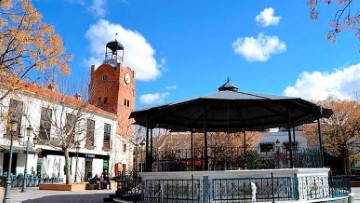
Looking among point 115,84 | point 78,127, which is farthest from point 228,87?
point 115,84

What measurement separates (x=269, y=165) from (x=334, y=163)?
3579 centimetres

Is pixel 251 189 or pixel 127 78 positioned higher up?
pixel 127 78

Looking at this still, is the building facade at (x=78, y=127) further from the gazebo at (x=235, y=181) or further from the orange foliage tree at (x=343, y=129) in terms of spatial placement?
the orange foliage tree at (x=343, y=129)

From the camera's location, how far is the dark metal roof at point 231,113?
39.5 ft

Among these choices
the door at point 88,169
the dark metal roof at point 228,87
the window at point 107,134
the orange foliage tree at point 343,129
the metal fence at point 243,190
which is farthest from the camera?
the window at point 107,134

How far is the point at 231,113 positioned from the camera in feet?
55.7

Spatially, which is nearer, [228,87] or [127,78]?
[228,87]

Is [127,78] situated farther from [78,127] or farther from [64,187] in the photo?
Result: [64,187]

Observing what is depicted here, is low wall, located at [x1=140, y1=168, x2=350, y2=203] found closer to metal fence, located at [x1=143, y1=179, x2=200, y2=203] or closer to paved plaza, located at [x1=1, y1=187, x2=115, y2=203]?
metal fence, located at [x1=143, y1=179, x2=200, y2=203]

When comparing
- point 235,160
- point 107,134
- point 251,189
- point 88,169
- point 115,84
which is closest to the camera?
point 251,189

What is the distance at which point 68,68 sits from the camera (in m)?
13.8

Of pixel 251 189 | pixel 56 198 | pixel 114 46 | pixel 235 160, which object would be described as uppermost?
pixel 114 46

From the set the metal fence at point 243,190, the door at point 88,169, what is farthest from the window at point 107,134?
the metal fence at point 243,190

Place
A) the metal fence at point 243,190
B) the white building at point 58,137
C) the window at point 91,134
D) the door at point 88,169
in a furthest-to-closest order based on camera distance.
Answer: the door at point 88,169
the window at point 91,134
the white building at point 58,137
the metal fence at point 243,190
